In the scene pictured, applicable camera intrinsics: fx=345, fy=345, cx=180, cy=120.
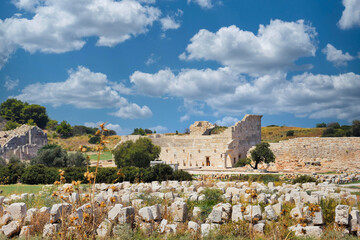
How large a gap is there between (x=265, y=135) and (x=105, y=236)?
5642cm

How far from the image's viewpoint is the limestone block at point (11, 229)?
7.46 meters

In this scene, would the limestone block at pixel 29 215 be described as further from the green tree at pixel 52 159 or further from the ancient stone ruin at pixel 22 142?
the ancient stone ruin at pixel 22 142

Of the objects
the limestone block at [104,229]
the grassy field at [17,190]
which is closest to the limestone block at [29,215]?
the limestone block at [104,229]

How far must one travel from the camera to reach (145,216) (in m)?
7.38

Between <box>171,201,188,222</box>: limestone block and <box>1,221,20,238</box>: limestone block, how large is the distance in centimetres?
343

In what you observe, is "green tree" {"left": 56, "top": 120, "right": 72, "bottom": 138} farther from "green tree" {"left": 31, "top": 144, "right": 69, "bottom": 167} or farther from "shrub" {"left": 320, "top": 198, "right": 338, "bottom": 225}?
"shrub" {"left": 320, "top": 198, "right": 338, "bottom": 225}

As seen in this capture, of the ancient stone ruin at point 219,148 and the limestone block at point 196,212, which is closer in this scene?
the limestone block at point 196,212

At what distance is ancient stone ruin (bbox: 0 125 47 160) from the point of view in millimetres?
37188

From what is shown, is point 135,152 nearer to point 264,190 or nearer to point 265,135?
point 264,190

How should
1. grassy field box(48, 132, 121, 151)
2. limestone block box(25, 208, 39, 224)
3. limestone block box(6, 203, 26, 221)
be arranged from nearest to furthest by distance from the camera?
limestone block box(25, 208, 39, 224)
limestone block box(6, 203, 26, 221)
grassy field box(48, 132, 121, 151)

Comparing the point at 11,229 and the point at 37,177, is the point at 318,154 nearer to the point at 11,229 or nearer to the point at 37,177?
the point at 37,177

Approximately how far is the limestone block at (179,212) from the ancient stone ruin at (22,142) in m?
33.3

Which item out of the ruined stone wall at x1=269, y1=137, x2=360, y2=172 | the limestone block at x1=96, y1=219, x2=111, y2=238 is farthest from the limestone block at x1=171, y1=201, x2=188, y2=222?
the ruined stone wall at x1=269, y1=137, x2=360, y2=172

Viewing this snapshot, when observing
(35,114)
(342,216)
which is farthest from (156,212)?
(35,114)
